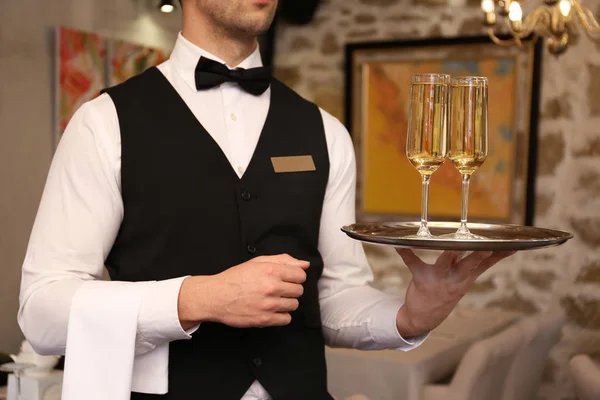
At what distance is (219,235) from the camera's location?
1.60m

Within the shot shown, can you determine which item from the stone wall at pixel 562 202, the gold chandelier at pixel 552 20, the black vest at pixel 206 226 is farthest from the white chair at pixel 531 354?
the black vest at pixel 206 226

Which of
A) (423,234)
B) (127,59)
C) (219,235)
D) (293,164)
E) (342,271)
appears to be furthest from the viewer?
(127,59)

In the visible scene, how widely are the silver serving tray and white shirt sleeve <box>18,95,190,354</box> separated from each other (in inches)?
15.1

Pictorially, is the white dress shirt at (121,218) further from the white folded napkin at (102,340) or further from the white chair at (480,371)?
the white chair at (480,371)

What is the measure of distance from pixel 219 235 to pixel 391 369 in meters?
Answer: 1.66

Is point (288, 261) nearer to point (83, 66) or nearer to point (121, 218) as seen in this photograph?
point (121, 218)

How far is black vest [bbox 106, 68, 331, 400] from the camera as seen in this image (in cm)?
157

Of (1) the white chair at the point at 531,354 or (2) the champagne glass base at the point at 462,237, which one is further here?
(1) the white chair at the point at 531,354

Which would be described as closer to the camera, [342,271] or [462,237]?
[462,237]

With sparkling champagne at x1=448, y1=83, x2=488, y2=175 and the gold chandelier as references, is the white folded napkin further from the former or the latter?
the gold chandelier

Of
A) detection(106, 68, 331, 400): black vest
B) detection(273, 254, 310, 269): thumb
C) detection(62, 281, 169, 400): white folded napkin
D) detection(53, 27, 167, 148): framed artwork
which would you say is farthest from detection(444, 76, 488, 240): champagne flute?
→ detection(53, 27, 167, 148): framed artwork

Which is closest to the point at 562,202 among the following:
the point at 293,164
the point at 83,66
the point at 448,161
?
the point at 448,161

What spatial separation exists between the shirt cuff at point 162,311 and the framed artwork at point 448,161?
360cm

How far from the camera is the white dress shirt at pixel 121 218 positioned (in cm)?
145
